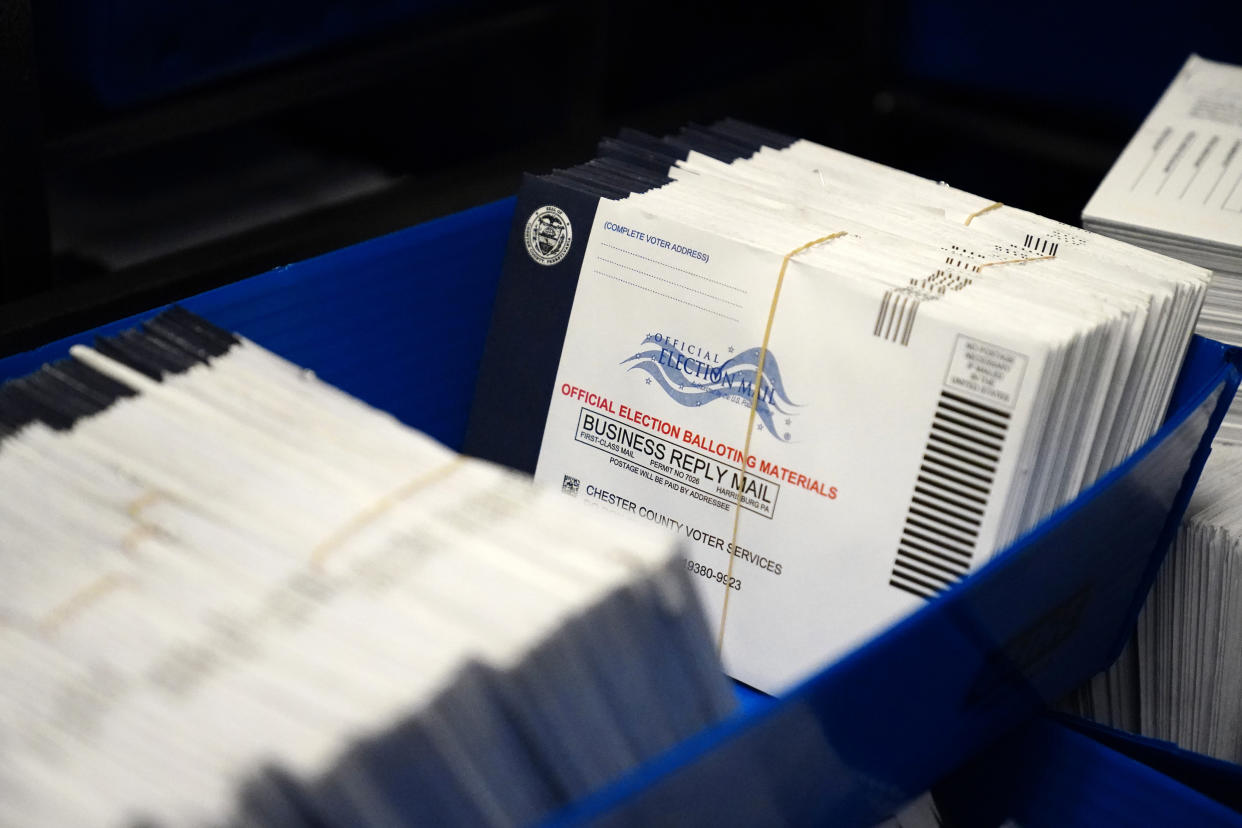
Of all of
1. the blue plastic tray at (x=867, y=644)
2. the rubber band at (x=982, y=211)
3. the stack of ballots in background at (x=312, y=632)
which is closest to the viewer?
the stack of ballots in background at (x=312, y=632)

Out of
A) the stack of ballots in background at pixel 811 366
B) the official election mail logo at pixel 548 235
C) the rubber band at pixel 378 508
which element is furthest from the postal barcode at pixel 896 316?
the rubber band at pixel 378 508

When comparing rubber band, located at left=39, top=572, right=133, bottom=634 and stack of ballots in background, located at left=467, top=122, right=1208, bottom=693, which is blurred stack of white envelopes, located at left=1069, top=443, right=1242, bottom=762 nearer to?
stack of ballots in background, located at left=467, top=122, right=1208, bottom=693

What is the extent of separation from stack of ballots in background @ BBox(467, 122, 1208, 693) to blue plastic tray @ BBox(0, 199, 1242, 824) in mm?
50

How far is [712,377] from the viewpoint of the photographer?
1010mm

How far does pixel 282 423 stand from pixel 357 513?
0.10 m

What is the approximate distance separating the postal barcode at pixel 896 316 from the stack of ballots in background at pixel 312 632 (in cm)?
36

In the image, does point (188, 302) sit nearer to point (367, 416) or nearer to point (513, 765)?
point (367, 416)

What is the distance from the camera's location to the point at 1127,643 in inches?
43.6

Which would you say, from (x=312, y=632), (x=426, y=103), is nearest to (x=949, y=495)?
(x=312, y=632)

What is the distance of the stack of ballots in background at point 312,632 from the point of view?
52 centimetres

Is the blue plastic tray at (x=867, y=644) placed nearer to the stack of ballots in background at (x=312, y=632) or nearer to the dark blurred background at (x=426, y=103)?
the stack of ballots in background at (x=312, y=632)

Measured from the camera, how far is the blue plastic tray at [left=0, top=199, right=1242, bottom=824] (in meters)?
0.64

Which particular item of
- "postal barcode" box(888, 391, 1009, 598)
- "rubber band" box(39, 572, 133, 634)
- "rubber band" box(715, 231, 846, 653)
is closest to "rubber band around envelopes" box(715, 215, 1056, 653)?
"rubber band" box(715, 231, 846, 653)

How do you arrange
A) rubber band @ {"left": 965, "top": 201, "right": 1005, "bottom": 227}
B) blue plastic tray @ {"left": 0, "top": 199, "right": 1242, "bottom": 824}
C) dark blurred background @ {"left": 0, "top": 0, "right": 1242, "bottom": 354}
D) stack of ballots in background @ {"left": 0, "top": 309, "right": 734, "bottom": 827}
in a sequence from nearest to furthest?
stack of ballots in background @ {"left": 0, "top": 309, "right": 734, "bottom": 827} → blue plastic tray @ {"left": 0, "top": 199, "right": 1242, "bottom": 824} → rubber band @ {"left": 965, "top": 201, "right": 1005, "bottom": 227} → dark blurred background @ {"left": 0, "top": 0, "right": 1242, "bottom": 354}
